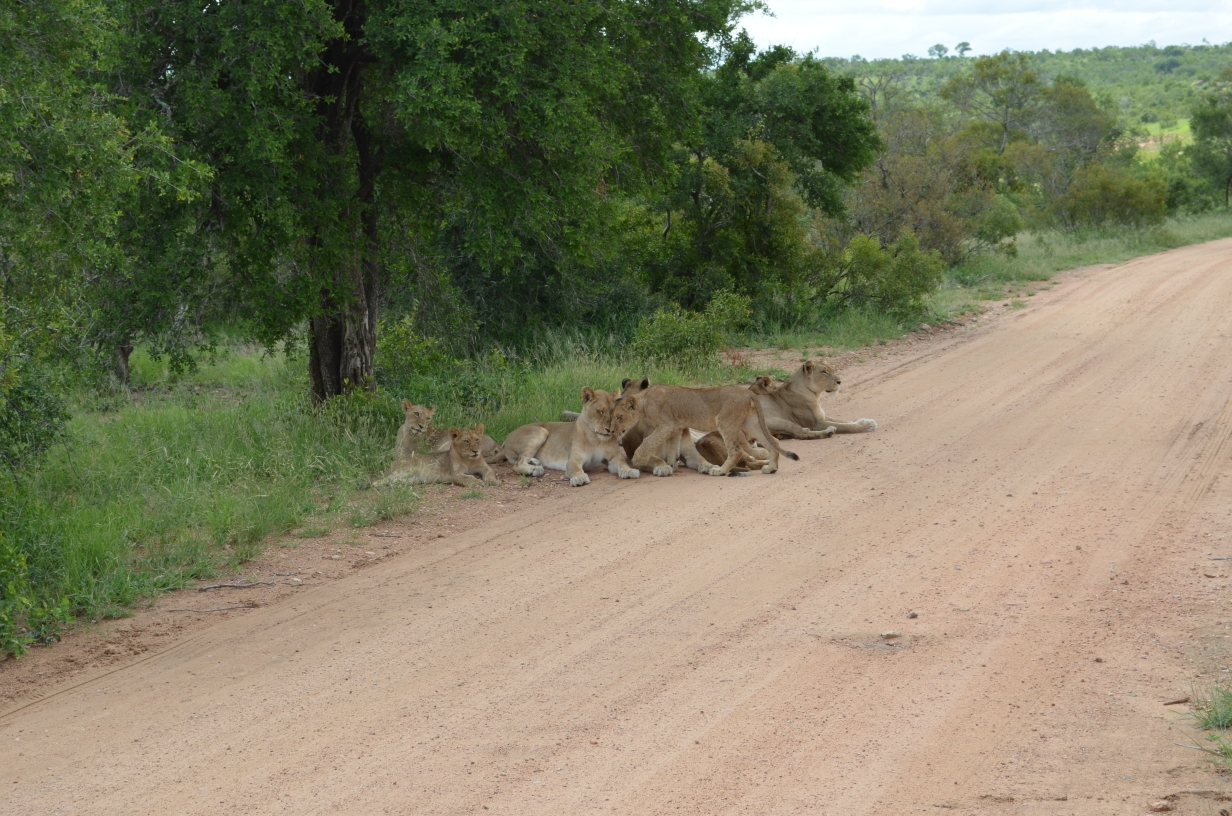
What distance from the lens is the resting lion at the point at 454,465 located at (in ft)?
35.4

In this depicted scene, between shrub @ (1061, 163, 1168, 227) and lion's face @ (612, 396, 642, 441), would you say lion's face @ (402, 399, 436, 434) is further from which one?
shrub @ (1061, 163, 1168, 227)

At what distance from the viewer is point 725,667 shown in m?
6.28

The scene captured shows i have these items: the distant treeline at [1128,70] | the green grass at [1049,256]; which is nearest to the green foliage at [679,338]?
the green grass at [1049,256]

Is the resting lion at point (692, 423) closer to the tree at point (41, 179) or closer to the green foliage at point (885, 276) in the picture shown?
the tree at point (41, 179)

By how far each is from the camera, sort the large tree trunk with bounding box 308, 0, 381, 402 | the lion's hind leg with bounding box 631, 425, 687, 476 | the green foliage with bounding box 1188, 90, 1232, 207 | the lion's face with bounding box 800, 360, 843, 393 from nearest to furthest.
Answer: the lion's hind leg with bounding box 631, 425, 687, 476 → the large tree trunk with bounding box 308, 0, 381, 402 → the lion's face with bounding box 800, 360, 843, 393 → the green foliage with bounding box 1188, 90, 1232, 207

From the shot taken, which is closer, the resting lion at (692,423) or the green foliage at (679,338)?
the resting lion at (692,423)

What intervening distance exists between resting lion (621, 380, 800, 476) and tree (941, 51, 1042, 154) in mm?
44035

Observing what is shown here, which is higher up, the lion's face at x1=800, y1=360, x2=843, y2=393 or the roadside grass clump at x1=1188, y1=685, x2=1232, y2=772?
the lion's face at x1=800, y1=360, x2=843, y2=393

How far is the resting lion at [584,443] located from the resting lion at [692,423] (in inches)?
6.5

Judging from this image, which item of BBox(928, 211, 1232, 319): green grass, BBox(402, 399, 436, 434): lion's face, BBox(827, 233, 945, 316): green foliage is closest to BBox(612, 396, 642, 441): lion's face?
BBox(402, 399, 436, 434): lion's face

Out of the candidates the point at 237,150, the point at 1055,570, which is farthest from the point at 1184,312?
the point at 237,150

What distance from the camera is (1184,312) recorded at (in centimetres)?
1984

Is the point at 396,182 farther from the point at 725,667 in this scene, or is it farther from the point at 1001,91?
the point at 1001,91

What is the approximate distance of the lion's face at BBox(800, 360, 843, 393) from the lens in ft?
41.6
